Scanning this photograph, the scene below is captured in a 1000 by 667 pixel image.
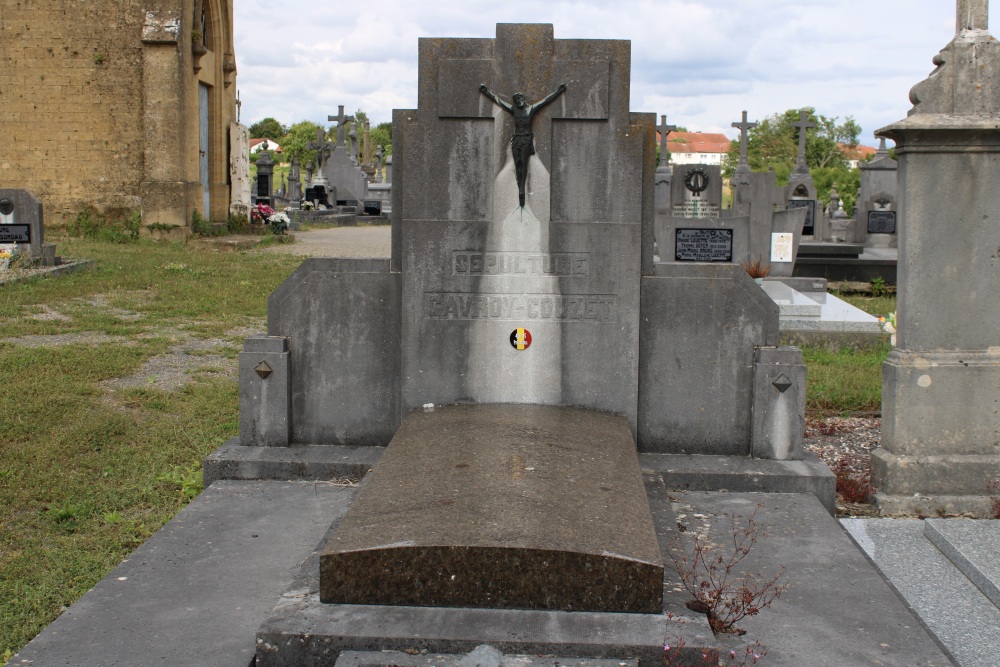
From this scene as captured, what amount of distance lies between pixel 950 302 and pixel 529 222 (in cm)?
247

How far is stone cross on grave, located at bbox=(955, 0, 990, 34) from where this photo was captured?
5398 millimetres

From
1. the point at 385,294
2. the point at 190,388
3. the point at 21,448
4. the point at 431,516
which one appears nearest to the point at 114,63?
the point at 190,388

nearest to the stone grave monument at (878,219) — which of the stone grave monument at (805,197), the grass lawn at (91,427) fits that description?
the stone grave monument at (805,197)

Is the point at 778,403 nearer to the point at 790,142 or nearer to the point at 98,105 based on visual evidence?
the point at 98,105

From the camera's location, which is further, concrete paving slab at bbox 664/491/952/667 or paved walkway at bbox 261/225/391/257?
paved walkway at bbox 261/225/391/257

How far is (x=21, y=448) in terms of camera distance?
6.25m

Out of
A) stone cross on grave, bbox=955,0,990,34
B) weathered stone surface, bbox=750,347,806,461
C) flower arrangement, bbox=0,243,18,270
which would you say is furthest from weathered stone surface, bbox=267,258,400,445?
flower arrangement, bbox=0,243,18,270

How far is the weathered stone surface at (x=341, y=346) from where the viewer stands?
4.91 metres

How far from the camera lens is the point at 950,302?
5.42m

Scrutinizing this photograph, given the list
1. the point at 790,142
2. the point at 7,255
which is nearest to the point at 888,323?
the point at 7,255

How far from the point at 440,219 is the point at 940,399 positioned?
2.94 meters

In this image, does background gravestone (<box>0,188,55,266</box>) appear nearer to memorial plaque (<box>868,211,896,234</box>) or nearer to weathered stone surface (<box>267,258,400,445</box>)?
weathered stone surface (<box>267,258,400,445</box>)

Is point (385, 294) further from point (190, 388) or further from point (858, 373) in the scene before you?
point (858, 373)

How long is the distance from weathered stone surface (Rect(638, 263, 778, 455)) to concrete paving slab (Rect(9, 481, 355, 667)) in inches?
62.5
